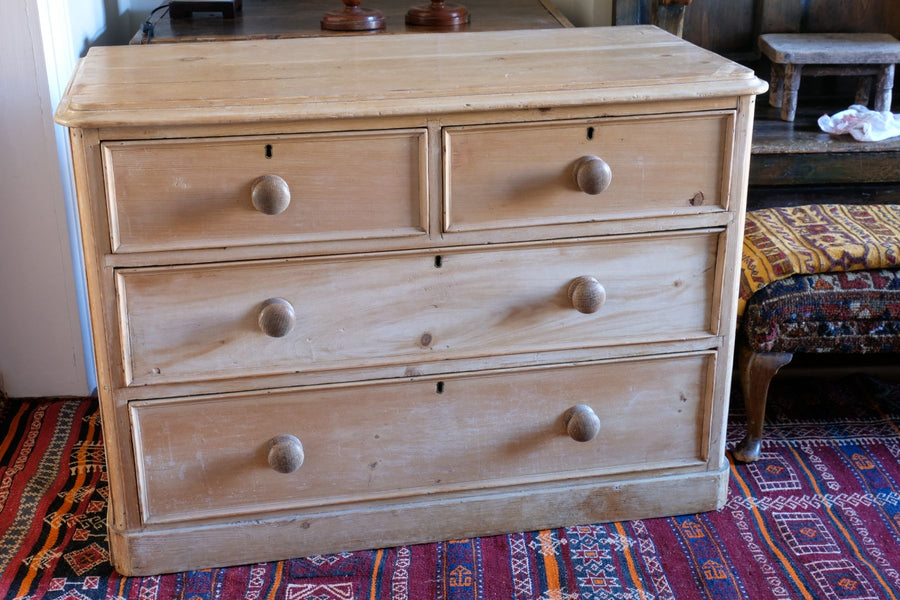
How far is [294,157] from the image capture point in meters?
1.45

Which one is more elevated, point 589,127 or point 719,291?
point 589,127

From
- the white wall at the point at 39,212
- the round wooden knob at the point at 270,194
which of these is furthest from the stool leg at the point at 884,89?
the white wall at the point at 39,212

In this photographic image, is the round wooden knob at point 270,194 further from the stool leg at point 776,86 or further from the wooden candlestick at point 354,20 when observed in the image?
the stool leg at point 776,86

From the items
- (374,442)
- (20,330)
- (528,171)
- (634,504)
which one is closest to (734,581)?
(634,504)

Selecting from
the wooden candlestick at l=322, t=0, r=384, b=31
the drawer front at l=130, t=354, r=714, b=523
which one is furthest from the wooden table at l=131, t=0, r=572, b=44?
the drawer front at l=130, t=354, r=714, b=523

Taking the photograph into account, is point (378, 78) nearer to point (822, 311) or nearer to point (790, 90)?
point (822, 311)

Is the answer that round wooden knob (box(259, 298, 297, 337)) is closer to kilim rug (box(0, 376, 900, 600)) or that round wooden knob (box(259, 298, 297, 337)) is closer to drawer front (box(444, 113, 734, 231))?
drawer front (box(444, 113, 734, 231))

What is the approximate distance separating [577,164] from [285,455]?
0.66 metres

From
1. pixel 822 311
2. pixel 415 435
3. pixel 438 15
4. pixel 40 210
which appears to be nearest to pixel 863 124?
pixel 822 311

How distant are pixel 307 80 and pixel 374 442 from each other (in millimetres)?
608

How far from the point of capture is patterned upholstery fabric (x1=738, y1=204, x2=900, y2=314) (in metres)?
1.82

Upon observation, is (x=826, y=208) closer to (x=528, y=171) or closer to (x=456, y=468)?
(x=528, y=171)

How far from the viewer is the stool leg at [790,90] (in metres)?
2.25

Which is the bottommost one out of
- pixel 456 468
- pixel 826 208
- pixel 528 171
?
pixel 456 468
